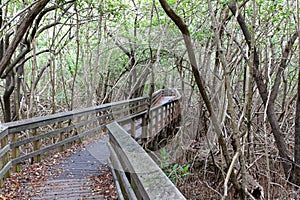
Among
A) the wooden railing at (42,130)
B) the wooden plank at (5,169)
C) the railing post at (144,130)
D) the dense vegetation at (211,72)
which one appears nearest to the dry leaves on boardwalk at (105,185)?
the wooden railing at (42,130)

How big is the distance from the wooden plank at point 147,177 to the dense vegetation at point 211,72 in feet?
2.72

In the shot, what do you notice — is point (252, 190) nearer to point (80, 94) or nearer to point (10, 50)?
point (10, 50)

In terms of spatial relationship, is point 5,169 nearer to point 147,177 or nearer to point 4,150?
point 4,150

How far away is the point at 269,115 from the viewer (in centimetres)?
413

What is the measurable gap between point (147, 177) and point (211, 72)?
458cm

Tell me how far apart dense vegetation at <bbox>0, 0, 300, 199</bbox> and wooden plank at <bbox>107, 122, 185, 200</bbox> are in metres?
0.83

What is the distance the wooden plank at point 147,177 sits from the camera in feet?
4.96

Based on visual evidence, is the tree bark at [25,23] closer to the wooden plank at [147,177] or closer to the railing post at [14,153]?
the railing post at [14,153]

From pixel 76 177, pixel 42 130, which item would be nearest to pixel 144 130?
pixel 76 177

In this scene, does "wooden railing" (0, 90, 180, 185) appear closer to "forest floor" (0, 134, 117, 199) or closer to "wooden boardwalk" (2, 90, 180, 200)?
"wooden boardwalk" (2, 90, 180, 200)

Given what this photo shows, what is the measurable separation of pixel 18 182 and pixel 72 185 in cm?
74

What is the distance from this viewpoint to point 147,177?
5.82 ft

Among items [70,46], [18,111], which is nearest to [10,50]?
[18,111]

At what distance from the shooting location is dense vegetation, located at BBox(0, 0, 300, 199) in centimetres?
339
